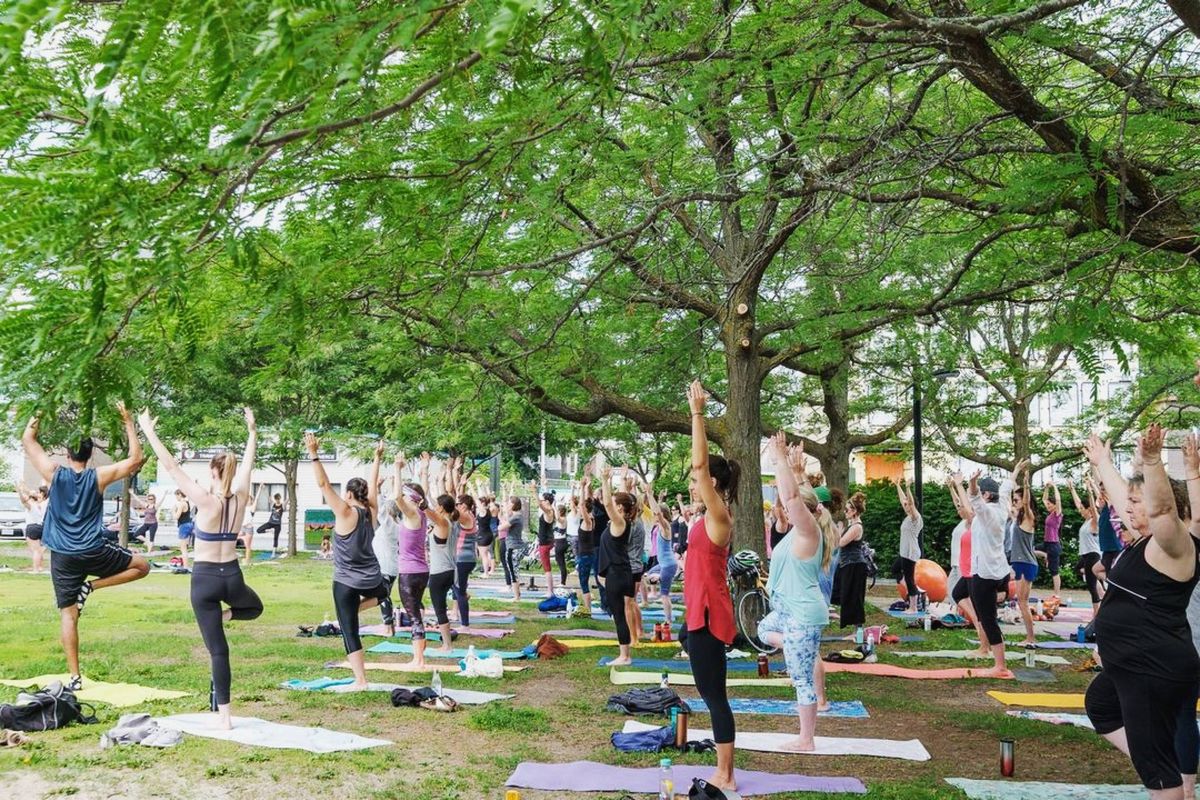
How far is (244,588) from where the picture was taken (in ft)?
26.9

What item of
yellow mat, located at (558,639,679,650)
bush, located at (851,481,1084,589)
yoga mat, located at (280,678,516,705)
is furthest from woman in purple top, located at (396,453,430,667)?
bush, located at (851,481,1084,589)

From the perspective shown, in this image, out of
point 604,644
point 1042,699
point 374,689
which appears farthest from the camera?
point 604,644

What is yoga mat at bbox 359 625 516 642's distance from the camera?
47.0ft

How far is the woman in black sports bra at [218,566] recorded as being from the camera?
309 inches

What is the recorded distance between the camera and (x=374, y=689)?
32.3 ft

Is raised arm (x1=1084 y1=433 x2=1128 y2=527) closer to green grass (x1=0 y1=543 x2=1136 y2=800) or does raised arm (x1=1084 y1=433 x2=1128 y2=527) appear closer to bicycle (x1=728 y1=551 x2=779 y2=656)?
green grass (x1=0 y1=543 x2=1136 y2=800)

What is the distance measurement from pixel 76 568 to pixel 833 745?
23.1 feet

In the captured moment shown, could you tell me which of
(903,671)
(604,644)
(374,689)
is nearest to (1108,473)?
(903,671)

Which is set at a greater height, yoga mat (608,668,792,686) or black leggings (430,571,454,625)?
black leggings (430,571,454,625)

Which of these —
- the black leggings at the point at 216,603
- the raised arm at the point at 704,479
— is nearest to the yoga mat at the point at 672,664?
the black leggings at the point at 216,603

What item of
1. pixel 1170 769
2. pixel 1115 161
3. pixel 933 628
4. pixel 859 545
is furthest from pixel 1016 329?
pixel 1170 769

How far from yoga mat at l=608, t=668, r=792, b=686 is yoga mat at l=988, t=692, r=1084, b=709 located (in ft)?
→ 7.13

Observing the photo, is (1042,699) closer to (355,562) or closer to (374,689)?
(374,689)

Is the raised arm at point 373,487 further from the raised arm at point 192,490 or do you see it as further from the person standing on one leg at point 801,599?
the person standing on one leg at point 801,599
